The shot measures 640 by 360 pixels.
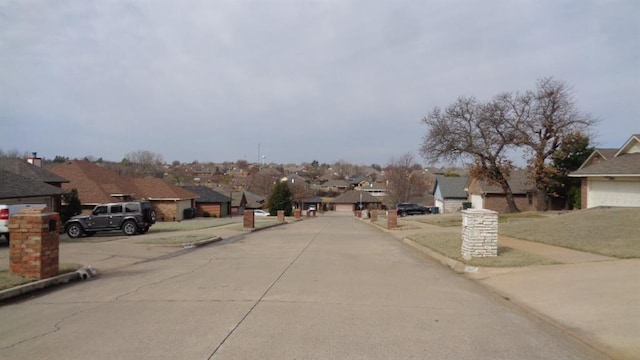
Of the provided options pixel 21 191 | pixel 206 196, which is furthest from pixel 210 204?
pixel 21 191

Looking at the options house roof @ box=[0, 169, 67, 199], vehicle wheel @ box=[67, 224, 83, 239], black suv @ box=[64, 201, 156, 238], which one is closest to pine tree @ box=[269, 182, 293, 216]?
house roof @ box=[0, 169, 67, 199]

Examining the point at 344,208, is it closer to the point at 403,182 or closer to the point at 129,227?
the point at 403,182

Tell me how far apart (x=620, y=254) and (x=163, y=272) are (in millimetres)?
11841

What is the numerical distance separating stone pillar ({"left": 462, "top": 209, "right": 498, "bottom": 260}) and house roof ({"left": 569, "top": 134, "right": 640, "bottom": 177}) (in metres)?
21.5

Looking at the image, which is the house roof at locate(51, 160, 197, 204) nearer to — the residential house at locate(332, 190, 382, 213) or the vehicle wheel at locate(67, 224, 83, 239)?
the vehicle wheel at locate(67, 224, 83, 239)

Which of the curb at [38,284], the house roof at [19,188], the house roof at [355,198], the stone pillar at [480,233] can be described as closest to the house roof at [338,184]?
the house roof at [355,198]

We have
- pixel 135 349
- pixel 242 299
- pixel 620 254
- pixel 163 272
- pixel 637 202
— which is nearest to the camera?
pixel 135 349

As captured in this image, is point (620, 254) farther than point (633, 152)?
No

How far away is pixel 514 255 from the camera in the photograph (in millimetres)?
15156

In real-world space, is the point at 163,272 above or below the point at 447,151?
below

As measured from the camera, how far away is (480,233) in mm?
14547

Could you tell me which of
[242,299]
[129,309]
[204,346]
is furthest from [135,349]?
[242,299]

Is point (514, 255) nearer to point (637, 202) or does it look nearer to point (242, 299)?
point (242, 299)

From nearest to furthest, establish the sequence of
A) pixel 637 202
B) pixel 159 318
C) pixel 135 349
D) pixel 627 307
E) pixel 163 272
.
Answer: pixel 135 349
pixel 159 318
pixel 627 307
pixel 163 272
pixel 637 202
